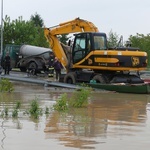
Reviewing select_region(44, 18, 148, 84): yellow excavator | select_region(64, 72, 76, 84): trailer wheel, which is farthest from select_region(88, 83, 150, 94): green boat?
select_region(64, 72, 76, 84): trailer wheel

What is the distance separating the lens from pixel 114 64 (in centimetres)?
2448

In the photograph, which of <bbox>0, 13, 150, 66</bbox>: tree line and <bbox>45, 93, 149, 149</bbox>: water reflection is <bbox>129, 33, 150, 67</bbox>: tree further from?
<bbox>45, 93, 149, 149</bbox>: water reflection

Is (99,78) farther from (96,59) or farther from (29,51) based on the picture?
(29,51)

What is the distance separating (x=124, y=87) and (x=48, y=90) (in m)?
3.75

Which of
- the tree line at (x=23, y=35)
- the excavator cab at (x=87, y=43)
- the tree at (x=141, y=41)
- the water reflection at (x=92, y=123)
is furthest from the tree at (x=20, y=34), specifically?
the water reflection at (x=92, y=123)

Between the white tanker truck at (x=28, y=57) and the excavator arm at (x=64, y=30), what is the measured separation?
17.4ft

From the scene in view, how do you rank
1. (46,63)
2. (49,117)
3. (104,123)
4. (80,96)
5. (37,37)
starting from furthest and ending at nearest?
(37,37) → (46,63) → (80,96) → (49,117) → (104,123)

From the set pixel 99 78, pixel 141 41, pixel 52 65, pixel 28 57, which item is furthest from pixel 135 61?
pixel 141 41

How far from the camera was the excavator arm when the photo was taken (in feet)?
90.5

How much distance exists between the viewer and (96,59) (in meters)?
25.3

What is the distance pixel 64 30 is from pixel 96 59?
3.76 metres

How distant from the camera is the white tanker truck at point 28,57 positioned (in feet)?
112

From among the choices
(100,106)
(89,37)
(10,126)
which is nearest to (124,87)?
(89,37)

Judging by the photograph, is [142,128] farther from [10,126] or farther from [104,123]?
[10,126]
